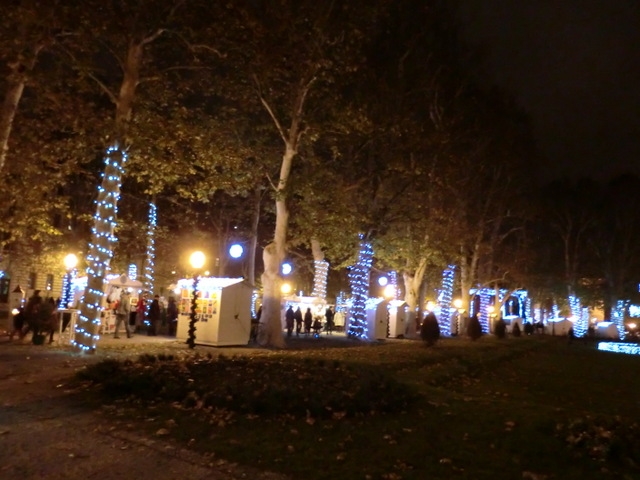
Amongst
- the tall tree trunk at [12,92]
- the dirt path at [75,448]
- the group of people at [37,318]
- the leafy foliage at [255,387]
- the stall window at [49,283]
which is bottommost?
the dirt path at [75,448]

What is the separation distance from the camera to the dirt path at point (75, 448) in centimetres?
706

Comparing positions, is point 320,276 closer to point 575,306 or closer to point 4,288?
point 4,288

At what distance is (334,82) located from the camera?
974 inches

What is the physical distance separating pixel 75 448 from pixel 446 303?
40.7 meters

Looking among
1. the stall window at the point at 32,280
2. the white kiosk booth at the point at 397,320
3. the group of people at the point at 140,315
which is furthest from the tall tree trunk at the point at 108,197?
the stall window at the point at 32,280

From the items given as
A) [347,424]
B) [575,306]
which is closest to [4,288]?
[347,424]

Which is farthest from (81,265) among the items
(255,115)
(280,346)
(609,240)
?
(609,240)

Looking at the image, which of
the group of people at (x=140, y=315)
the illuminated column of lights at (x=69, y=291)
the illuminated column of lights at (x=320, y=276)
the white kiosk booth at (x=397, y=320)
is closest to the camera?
the group of people at (x=140, y=315)

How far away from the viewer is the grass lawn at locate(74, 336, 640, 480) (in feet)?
24.8

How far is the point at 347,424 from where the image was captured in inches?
369

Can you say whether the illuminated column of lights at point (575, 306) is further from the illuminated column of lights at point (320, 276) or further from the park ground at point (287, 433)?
the park ground at point (287, 433)

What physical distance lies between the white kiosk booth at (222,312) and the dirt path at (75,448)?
1215 centimetres

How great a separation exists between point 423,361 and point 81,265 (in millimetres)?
21141

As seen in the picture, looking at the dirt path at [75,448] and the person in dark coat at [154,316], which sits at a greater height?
the person in dark coat at [154,316]
